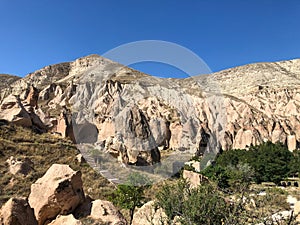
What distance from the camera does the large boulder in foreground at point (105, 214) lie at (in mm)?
7781

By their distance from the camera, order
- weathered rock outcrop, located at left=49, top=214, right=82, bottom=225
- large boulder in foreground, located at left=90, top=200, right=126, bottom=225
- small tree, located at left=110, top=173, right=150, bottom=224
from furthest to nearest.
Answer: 1. small tree, located at left=110, top=173, right=150, bottom=224
2. large boulder in foreground, located at left=90, top=200, right=126, bottom=225
3. weathered rock outcrop, located at left=49, top=214, right=82, bottom=225

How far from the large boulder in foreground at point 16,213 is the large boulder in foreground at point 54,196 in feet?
1.67

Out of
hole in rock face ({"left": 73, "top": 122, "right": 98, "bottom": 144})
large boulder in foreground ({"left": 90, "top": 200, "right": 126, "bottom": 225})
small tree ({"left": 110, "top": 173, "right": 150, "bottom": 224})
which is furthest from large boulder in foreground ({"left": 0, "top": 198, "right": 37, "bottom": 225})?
hole in rock face ({"left": 73, "top": 122, "right": 98, "bottom": 144})

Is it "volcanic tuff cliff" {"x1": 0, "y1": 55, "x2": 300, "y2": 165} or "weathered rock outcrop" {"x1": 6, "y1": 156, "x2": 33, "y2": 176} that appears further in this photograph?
"volcanic tuff cliff" {"x1": 0, "y1": 55, "x2": 300, "y2": 165}

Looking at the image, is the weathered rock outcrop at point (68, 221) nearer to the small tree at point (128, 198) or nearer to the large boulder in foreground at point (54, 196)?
the large boulder in foreground at point (54, 196)

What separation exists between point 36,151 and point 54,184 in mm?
9593

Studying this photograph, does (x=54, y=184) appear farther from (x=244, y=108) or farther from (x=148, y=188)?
(x=244, y=108)

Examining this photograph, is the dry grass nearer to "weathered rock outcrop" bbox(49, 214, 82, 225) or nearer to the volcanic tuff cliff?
the volcanic tuff cliff

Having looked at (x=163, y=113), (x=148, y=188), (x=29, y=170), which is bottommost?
(x=148, y=188)

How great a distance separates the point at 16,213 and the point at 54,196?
1.29 meters

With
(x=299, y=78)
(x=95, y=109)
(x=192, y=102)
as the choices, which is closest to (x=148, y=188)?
(x=95, y=109)

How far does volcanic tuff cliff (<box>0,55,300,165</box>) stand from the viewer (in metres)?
27.9

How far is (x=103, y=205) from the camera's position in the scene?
843cm

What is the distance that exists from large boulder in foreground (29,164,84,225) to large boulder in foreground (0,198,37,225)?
509mm
